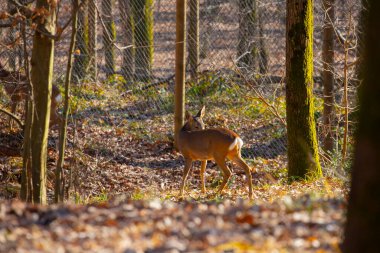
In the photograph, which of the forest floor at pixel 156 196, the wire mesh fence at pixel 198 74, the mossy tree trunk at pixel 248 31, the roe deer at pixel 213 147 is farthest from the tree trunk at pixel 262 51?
the roe deer at pixel 213 147

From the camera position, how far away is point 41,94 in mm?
8375

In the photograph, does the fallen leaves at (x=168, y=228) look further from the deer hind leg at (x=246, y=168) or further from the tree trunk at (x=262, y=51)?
the tree trunk at (x=262, y=51)

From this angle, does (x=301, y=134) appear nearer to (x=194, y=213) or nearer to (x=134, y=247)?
(x=194, y=213)

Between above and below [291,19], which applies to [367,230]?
below

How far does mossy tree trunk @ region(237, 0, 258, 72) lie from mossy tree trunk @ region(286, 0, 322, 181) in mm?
4739

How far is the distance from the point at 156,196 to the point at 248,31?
6.81 metres

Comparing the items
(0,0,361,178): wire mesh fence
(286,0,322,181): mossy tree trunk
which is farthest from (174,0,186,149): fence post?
(286,0,322,181): mossy tree trunk

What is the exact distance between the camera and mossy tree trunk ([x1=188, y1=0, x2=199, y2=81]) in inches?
594

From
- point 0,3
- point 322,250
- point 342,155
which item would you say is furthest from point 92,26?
point 322,250

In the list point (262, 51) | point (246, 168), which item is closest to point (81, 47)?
point (262, 51)

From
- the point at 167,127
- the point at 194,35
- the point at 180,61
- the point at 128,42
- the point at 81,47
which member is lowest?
the point at 167,127

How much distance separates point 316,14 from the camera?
16.5 meters

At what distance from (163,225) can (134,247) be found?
1.78 feet

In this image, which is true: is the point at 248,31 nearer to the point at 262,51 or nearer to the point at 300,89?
the point at 262,51
